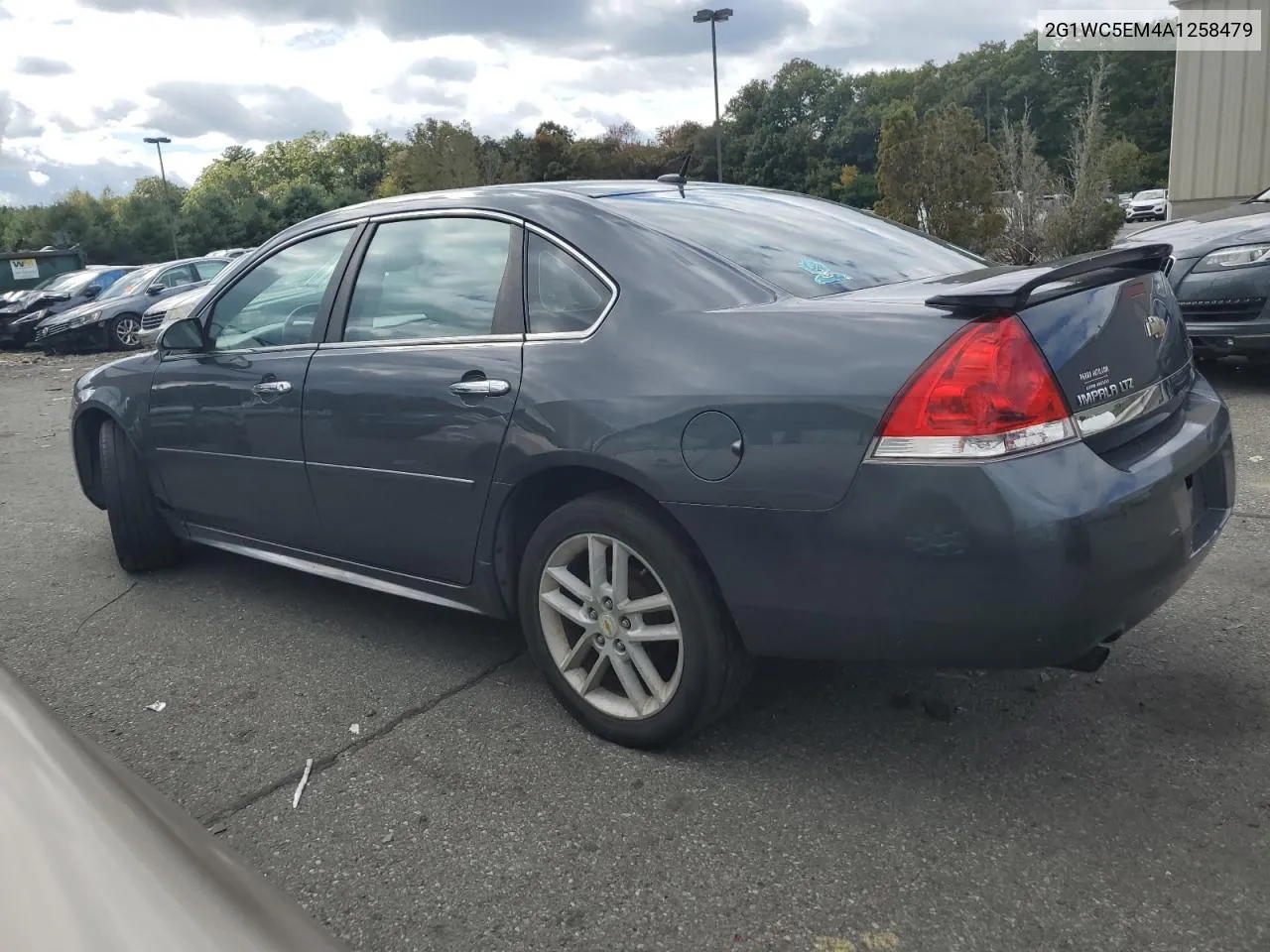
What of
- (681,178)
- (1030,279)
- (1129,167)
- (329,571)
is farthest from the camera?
(1129,167)

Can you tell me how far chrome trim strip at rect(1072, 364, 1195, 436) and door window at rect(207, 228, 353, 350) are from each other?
2508 mm

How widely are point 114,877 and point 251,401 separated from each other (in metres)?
3.14

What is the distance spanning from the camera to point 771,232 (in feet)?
10.6

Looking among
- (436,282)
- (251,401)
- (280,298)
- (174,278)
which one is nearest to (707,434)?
(436,282)

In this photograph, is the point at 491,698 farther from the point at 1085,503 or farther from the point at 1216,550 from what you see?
the point at 1216,550

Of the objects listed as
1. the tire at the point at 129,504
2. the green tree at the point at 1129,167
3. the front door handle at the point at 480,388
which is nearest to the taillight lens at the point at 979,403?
the front door handle at the point at 480,388

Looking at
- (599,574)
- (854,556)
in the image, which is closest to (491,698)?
(599,574)

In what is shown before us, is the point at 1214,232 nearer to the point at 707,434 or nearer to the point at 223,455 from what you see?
the point at 707,434

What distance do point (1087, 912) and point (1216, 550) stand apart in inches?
99.6

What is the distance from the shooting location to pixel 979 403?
225 cm

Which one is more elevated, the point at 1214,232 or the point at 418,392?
the point at 1214,232

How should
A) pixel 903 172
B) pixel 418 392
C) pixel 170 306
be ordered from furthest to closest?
1. pixel 170 306
2. pixel 903 172
3. pixel 418 392

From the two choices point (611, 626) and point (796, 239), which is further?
point (796, 239)

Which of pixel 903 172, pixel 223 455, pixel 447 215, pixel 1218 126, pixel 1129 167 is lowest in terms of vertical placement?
pixel 223 455
